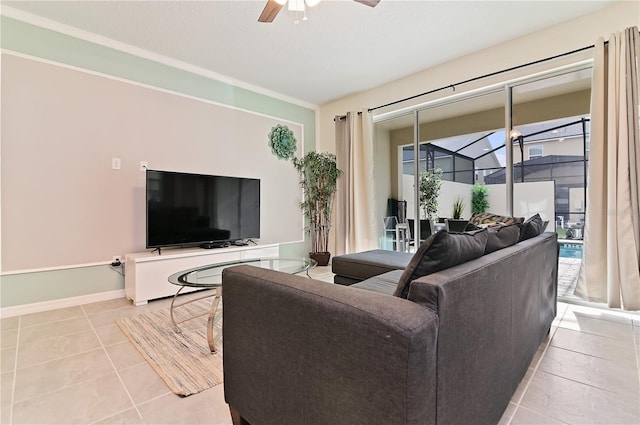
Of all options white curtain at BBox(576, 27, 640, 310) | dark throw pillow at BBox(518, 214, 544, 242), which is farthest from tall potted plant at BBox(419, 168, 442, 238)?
dark throw pillow at BBox(518, 214, 544, 242)

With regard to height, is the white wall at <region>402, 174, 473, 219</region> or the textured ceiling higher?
the textured ceiling

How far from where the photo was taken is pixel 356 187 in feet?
14.4

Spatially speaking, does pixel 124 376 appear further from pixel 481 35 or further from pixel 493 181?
pixel 481 35

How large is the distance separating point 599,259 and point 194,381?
3.29 meters

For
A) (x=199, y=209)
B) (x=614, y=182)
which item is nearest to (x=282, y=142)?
(x=199, y=209)

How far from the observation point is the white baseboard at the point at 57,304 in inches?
101

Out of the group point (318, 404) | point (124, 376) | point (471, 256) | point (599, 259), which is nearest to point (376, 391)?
point (318, 404)

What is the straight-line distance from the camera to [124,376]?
1.64 meters

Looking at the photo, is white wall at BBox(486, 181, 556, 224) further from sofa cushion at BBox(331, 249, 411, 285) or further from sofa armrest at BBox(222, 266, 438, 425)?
sofa armrest at BBox(222, 266, 438, 425)

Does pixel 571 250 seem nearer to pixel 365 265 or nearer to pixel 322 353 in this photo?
pixel 365 265

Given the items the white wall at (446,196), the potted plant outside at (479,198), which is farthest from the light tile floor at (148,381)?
the white wall at (446,196)

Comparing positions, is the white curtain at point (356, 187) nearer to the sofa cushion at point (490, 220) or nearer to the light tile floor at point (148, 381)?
the sofa cushion at point (490, 220)

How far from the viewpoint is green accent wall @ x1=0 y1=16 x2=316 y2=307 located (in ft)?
8.45

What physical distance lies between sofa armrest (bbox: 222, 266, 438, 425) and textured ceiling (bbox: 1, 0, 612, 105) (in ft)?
8.35
